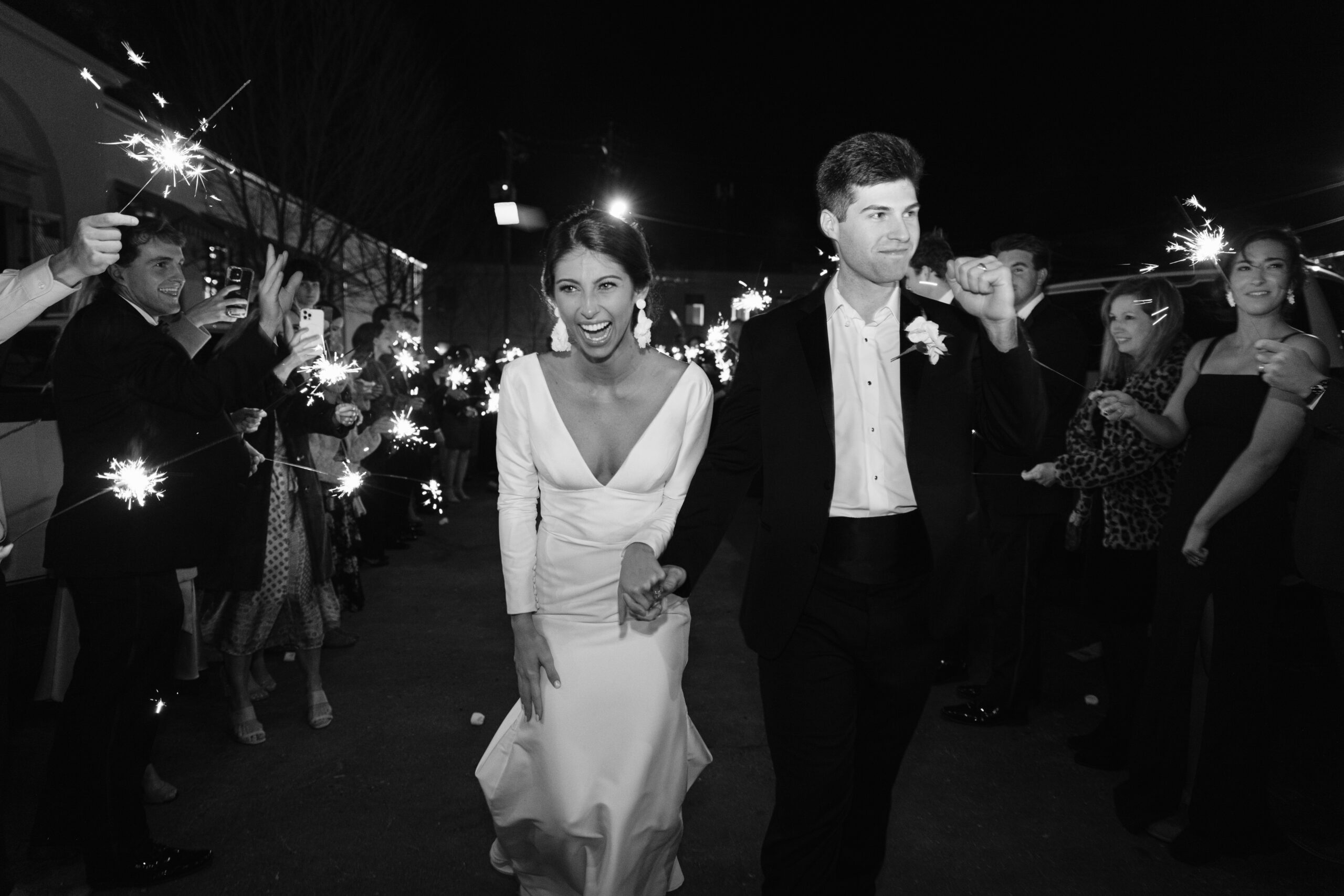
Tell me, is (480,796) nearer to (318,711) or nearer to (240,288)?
(318,711)

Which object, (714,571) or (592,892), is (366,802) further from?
(714,571)

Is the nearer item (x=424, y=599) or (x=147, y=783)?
(x=147, y=783)

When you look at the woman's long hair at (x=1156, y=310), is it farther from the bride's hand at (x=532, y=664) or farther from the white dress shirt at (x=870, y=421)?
the bride's hand at (x=532, y=664)

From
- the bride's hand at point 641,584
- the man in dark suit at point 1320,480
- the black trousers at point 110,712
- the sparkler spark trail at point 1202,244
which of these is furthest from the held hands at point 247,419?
the man in dark suit at point 1320,480

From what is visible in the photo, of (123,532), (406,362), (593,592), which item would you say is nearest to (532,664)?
(593,592)

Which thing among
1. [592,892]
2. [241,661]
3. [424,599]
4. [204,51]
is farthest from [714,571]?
[204,51]

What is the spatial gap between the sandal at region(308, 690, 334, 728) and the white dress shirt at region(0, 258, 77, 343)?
9.53ft

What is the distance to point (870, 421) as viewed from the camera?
2.79 metres

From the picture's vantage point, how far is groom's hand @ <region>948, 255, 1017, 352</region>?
97.3 inches

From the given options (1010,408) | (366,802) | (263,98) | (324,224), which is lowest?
(366,802)

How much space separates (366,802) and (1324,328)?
482 cm

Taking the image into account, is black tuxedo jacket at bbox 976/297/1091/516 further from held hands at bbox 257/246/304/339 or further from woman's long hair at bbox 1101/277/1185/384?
held hands at bbox 257/246/304/339

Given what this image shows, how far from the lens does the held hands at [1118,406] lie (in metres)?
4.07

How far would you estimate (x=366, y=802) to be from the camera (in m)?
4.15
